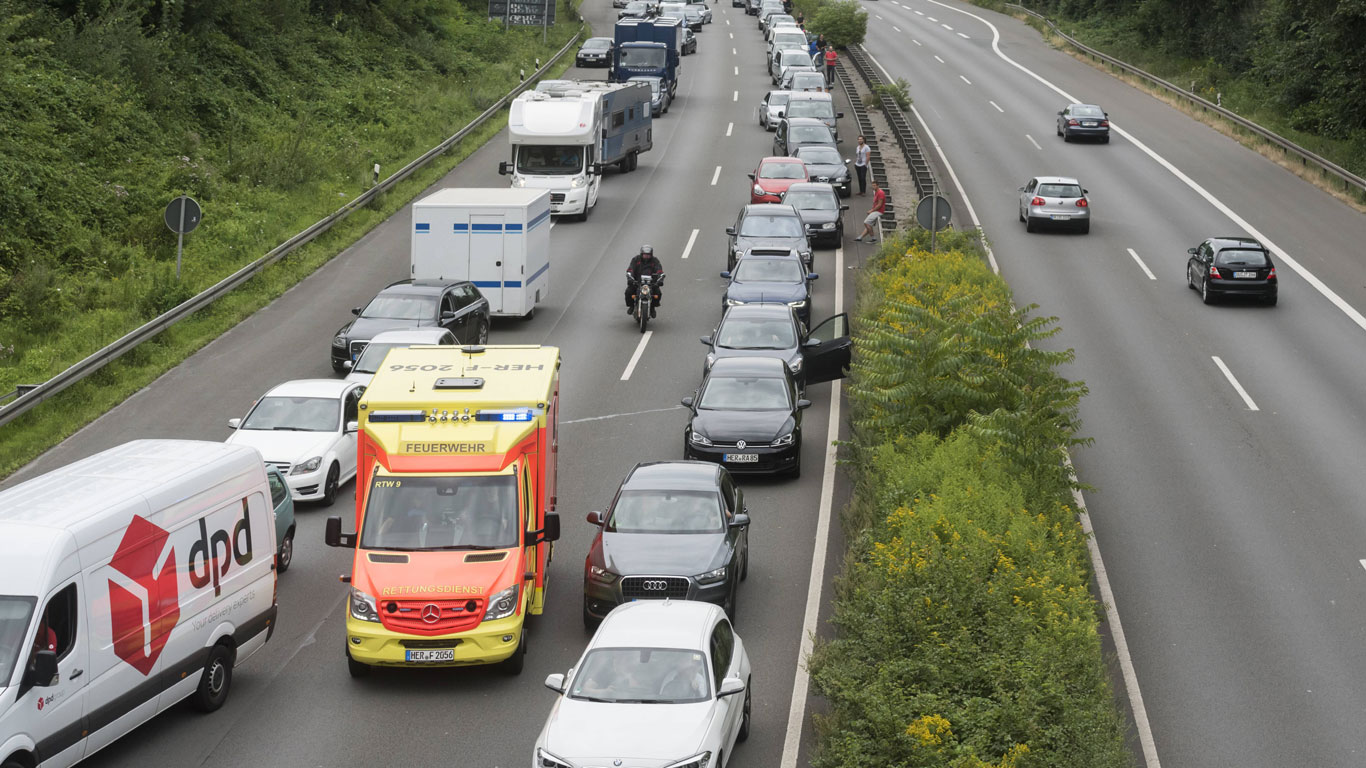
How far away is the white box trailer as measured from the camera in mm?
29000

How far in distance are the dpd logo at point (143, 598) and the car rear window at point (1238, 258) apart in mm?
25425

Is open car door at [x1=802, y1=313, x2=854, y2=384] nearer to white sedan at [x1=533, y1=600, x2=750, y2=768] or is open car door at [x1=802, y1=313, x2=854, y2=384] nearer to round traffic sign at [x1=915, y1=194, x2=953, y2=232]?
round traffic sign at [x1=915, y1=194, x2=953, y2=232]

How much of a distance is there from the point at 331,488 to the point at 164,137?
65.0 feet

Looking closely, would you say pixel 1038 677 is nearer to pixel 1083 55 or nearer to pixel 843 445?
pixel 843 445

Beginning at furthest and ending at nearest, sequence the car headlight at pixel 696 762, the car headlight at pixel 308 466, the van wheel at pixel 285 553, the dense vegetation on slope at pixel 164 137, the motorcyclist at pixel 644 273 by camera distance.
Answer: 1. the motorcyclist at pixel 644 273
2. the dense vegetation on slope at pixel 164 137
3. the car headlight at pixel 308 466
4. the van wheel at pixel 285 553
5. the car headlight at pixel 696 762

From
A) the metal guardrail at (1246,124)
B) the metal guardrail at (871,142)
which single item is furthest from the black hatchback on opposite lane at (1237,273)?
the metal guardrail at (1246,124)

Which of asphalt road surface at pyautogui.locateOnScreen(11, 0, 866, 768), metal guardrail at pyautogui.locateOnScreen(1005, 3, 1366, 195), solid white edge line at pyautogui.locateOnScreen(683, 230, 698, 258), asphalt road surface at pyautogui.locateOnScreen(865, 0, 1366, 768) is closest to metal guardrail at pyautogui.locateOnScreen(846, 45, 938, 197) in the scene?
asphalt road surface at pyautogui.locateOnScreen(865, 0, 1366, 768)

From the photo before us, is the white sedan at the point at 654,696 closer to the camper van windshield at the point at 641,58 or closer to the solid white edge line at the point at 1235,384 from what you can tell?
the solid white edge line at the point at 1235,384

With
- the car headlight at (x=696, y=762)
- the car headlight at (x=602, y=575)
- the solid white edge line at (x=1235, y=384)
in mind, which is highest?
the car headlight at (x=696, y=762)

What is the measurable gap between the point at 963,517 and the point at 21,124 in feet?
82.7

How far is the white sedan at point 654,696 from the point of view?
453 inches

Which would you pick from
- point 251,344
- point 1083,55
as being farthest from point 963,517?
point 1083,55

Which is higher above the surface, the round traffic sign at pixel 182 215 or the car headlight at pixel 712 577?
the round traffic sign at pixel 182 215

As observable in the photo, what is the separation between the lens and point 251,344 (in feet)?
91.6
